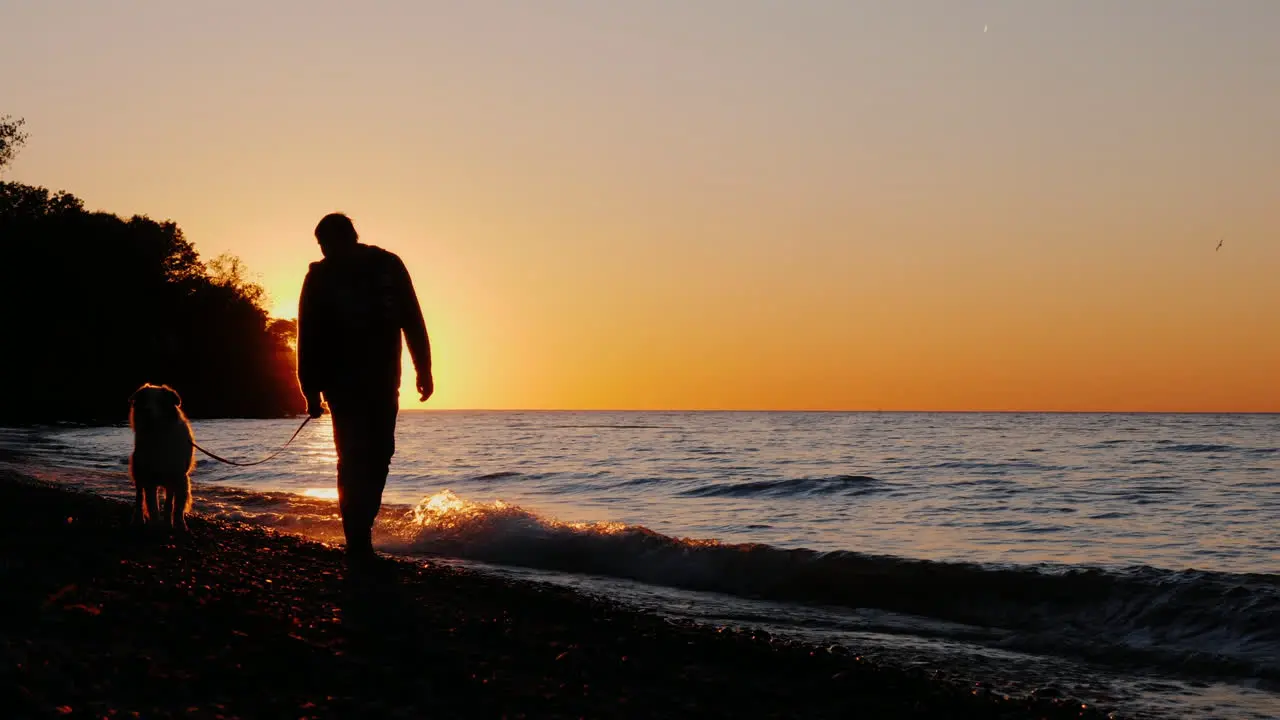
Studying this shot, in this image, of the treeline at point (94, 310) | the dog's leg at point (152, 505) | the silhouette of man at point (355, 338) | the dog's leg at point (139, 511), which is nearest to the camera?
the silhouette of man at point (355, 338)

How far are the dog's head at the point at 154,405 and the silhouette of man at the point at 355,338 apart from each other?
122 inches

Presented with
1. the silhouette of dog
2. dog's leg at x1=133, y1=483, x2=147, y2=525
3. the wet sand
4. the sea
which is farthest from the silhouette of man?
dog's leg at x1=133, y1=483, x2=147, y2=525

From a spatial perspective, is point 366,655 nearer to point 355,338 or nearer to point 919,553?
point 355,338

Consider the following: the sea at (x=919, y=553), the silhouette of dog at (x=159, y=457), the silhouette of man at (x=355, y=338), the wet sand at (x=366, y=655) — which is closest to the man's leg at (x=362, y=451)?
the silhouette of man at (x=355, y=338)

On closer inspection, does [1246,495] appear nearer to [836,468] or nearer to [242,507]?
[836,468]

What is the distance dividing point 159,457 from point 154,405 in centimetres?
45

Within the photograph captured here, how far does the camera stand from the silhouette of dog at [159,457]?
8865 millimetres

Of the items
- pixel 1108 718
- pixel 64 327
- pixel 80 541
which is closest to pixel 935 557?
pixel 1108 718

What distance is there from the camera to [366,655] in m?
4.07

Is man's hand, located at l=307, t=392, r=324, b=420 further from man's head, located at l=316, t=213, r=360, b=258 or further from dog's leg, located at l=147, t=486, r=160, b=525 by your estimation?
dog's leg, located at l=147, t=486, r=160, b=525

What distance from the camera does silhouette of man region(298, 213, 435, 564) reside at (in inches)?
254

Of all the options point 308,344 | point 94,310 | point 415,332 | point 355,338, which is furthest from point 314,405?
point 94,310

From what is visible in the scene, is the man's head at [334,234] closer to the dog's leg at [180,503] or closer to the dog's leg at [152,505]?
the dog's leg at [180,503]

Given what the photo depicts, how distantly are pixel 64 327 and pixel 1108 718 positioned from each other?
71.1m
